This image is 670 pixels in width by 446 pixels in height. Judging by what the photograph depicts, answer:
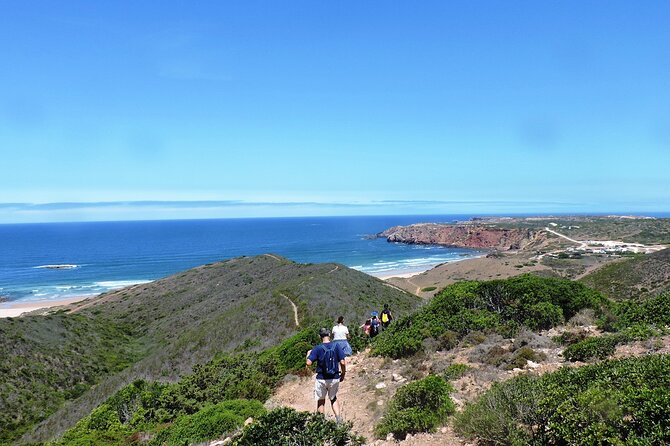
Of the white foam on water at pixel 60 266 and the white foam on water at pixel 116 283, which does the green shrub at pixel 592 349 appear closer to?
the white foam on water at pixel 116 283

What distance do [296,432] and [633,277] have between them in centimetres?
4029

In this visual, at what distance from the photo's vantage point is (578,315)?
1337cm

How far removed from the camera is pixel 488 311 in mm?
13969

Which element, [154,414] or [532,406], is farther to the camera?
[154,414]

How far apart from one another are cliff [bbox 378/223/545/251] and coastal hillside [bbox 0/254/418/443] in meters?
84.5

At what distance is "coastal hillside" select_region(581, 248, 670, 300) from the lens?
103 ft

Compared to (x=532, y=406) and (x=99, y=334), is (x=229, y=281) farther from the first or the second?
(x=532, y=406)

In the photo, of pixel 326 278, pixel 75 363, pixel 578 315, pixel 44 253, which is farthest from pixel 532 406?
pixel 44 253

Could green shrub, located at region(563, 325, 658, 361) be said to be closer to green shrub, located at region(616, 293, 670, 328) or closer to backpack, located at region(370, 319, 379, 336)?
green shrub, located at region(616, 293, 670, 328)

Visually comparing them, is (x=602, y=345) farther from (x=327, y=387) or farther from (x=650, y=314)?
(x=327, y=387)

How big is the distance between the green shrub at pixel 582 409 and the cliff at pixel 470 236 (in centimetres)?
10958

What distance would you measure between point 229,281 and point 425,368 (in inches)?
1712

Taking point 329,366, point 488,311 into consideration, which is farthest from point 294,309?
point 329,366

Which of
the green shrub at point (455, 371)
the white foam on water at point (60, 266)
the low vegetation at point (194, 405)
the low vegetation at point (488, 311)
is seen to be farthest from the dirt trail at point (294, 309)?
the white foam on water at point (60, 266)
